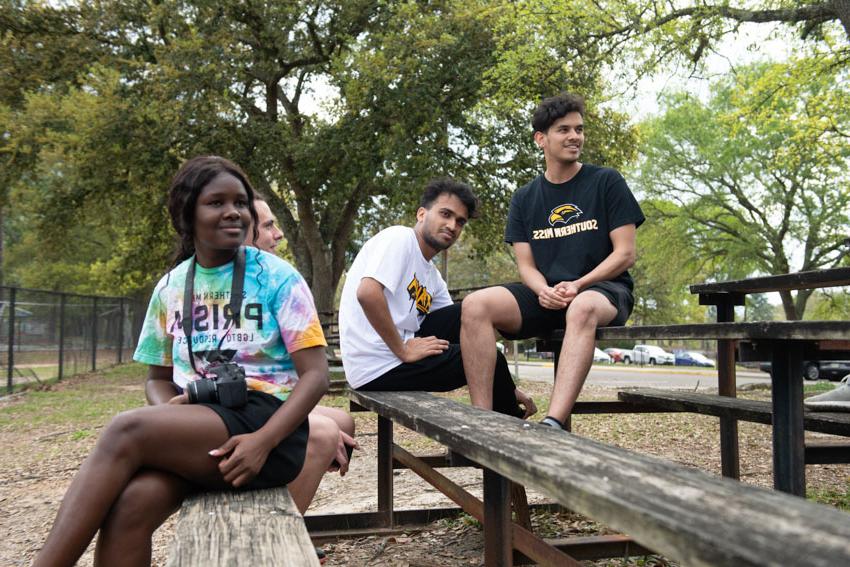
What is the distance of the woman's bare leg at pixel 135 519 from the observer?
2096mm

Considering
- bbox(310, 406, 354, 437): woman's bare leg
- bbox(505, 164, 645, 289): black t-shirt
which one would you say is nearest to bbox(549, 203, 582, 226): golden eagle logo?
bbox(505, 164, 645, 289): black t-shirt

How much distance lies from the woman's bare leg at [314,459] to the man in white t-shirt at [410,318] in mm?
991

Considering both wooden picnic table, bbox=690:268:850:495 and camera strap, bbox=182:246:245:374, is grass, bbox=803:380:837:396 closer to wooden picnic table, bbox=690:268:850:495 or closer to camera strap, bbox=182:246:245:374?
wooden picnic table, bbox=690:268:850:495

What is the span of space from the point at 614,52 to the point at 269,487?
12789 millimetres

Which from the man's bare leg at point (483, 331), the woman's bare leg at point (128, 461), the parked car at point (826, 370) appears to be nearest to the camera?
the woman's bare leg at point (128, 461)

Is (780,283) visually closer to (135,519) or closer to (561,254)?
(561,254)

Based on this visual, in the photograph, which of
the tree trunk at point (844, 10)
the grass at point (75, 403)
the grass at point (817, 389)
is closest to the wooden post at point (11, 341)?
the grass at point (75, 403)

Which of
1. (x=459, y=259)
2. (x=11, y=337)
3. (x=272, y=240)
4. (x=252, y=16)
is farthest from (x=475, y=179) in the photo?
(x=459, y=259)

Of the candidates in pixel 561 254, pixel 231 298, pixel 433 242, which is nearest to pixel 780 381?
pixel 561 254

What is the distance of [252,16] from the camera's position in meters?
17.4

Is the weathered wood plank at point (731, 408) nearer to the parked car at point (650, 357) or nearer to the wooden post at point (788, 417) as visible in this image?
the wooden post at point (788, 417)

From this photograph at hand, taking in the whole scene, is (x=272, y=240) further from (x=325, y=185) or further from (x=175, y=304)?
(x=325, y=185)

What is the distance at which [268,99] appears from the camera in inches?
757

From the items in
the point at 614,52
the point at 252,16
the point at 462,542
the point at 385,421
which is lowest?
the point at 462,542
